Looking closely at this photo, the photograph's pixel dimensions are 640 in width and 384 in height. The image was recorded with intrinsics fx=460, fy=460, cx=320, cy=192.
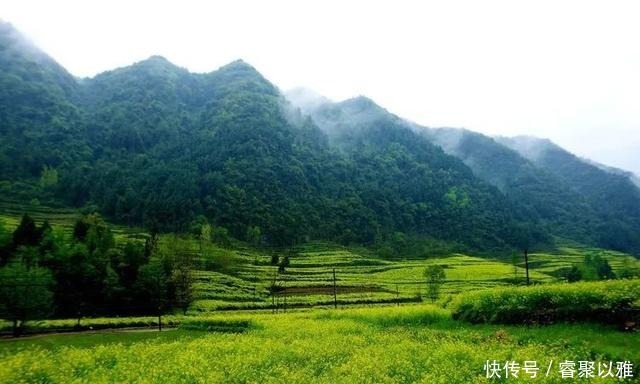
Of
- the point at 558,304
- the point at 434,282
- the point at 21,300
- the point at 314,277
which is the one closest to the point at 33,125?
the point at 314,277

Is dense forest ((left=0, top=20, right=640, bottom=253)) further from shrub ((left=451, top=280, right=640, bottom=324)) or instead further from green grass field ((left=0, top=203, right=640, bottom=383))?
shrub ((left=451, top=280, right=640, bottom=324))

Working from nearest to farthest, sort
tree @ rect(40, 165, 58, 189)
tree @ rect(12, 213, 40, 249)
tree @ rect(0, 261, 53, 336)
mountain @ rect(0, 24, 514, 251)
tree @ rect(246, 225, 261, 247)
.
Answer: tree @ rect(0, 261, 53, 336)
tree @ rect(12, 213, 40, 249)
tree @ rect(246, 225, 261, 247)
mountain @ rect(0, 24, 514, 251)
tree @ rect(40, 165, 58, 189)

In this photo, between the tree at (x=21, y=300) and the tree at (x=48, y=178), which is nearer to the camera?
the tree at (x=21, y=300)

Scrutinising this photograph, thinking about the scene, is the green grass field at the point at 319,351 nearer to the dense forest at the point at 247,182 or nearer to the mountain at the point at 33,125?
the dense forest at the point at 247,182

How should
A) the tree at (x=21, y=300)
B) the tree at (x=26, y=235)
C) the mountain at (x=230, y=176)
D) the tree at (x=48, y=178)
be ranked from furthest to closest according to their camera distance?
the tree at (x=48, y=178) → the mountain at (x=230, y=176) → the tree at (x=26, y=235) → the tree at (x=21, y=300)

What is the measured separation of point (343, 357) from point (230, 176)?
12727cm

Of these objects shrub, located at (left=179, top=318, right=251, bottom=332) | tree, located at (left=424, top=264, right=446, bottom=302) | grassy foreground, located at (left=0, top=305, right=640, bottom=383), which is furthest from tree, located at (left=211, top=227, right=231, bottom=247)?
grassy foreground, located at (left=0, top=305, right=640, bottom=383)

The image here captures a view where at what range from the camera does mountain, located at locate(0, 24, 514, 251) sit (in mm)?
124125

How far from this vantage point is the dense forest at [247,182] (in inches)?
4899

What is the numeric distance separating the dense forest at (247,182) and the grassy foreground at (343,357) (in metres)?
91.4

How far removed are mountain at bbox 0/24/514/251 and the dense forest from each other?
486mm

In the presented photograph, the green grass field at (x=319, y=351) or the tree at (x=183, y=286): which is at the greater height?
the green grass field at (x=319, y=351)

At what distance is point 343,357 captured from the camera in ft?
55.8

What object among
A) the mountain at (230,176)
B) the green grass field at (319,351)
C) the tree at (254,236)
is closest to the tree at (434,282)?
the green grass field at (319,351)
